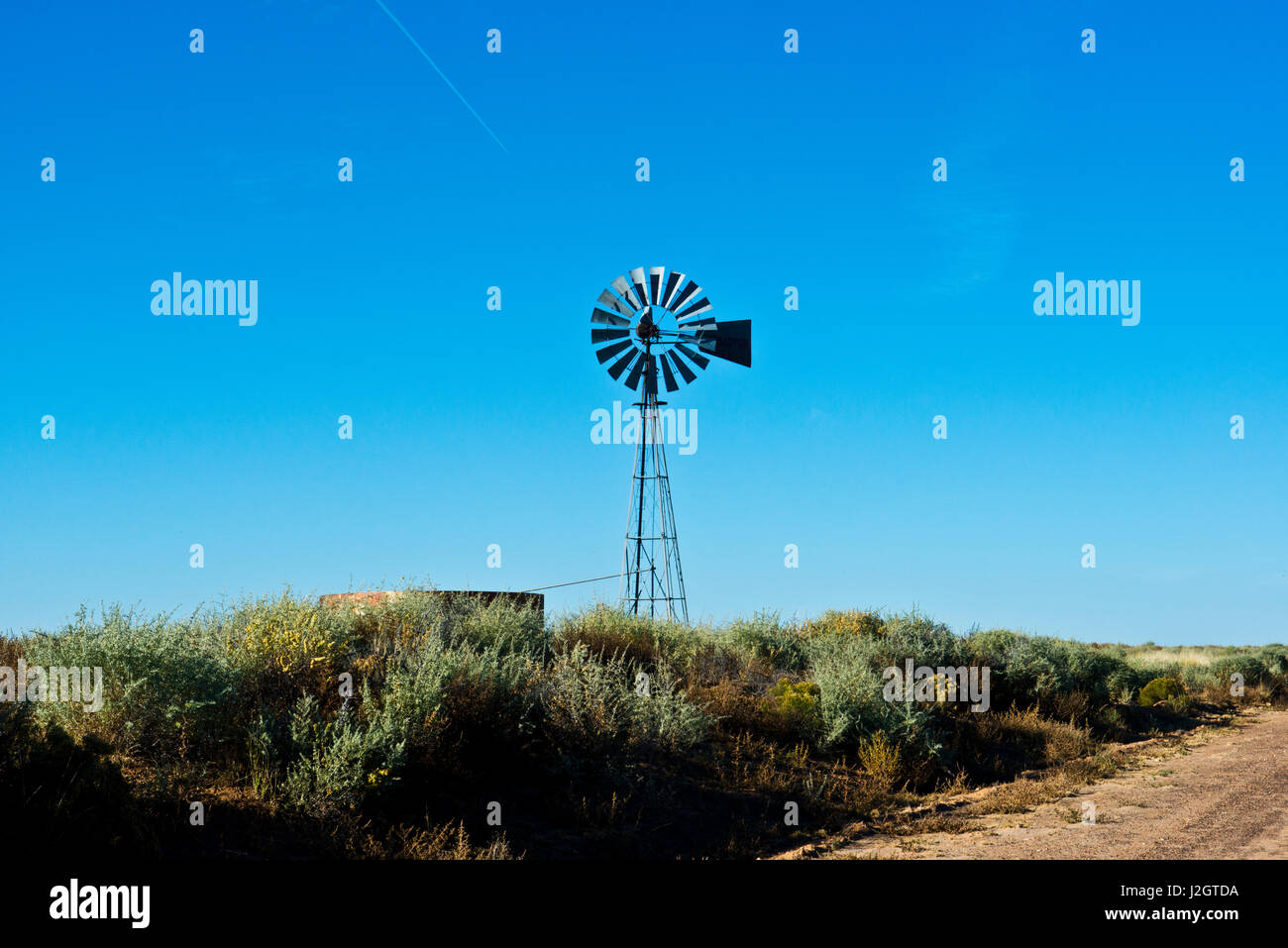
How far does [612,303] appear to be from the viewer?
25172 mm

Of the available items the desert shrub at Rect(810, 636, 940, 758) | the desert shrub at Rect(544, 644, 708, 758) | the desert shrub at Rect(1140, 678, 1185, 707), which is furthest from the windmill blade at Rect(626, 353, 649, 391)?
the desert shrub at Rect(1140, 678, 1185, 707)

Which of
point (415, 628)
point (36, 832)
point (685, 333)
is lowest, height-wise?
point (36, 832)

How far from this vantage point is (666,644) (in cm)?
1597

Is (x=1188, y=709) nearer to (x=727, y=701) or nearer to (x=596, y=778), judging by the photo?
(x=727, y=701)

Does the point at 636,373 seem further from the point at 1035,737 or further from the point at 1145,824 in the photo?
the point at 1145,824

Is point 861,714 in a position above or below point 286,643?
below

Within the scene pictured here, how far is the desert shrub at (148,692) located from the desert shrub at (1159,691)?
70.0ft

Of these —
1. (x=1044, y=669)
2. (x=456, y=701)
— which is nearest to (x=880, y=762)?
(x=456, y=701)

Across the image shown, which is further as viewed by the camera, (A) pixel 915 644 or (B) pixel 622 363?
(B) pixel 622 363

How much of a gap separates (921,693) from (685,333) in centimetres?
1279

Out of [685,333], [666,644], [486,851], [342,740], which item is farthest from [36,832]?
[685,333]

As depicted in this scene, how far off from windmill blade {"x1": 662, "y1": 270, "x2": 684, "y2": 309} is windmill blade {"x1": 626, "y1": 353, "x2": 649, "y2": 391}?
5.25 ft

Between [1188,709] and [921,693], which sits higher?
[921,693]

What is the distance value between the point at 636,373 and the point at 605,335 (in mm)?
1490
